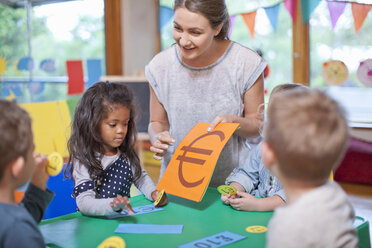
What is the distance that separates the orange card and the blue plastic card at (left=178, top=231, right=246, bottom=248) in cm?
20

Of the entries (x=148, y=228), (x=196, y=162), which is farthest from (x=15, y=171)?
(x=196, y=162)

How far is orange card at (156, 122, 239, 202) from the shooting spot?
4.39 feet

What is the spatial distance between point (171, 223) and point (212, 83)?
24.4 inches

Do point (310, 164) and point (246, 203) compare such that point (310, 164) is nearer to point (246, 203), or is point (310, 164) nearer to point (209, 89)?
point (246, 203)

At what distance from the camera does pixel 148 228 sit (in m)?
1.17

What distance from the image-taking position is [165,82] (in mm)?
1691

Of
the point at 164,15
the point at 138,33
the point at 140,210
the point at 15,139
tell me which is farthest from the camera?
the point at 164,15

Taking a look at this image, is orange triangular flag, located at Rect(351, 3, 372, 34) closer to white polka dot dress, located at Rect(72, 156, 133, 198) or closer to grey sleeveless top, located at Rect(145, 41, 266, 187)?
grey sleeveless top, located at Rect(145, 41, 266, 187)

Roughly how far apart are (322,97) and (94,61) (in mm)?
3516

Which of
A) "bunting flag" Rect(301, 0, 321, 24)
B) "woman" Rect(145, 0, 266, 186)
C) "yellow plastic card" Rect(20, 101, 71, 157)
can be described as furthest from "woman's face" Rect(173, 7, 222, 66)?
"bunting flag" Rect(301, 0, 321, 24)

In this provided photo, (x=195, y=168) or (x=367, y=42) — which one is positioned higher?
(x=367, y=42)

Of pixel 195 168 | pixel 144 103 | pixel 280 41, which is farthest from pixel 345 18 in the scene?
pixel 195 168

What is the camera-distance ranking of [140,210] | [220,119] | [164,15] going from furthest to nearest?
[164,15] < [220,119] < [140,210]

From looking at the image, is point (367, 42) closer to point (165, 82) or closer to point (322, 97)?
point (165, 82)
